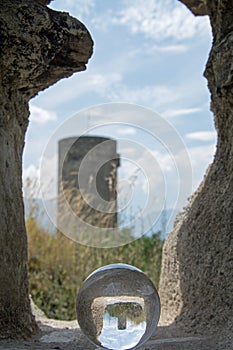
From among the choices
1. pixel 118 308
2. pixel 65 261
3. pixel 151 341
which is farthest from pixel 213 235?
pixel 65 261

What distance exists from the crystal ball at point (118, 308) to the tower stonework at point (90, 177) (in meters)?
3.54

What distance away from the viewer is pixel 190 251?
3199mm

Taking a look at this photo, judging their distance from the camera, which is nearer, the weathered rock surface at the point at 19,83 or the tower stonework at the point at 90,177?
the weathered rock surface at the point at 19,83

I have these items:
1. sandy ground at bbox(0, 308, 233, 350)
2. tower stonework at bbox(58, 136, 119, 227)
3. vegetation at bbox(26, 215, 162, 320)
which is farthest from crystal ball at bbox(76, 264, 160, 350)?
tower stonework at bbox(58, 136, 119, 227)

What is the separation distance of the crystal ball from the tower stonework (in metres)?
3.54

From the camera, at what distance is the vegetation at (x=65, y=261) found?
564 cm

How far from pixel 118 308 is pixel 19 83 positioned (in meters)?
1.37

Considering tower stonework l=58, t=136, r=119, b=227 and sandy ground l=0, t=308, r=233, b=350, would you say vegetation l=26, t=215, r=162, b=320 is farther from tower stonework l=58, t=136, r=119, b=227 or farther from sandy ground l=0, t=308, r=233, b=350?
sandy ground l=0, t=308, r=233, b=350

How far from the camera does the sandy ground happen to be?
2324 millimetres

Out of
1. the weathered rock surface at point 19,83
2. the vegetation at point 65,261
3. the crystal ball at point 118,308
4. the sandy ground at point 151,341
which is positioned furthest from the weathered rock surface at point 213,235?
the vegetation at point 65,261

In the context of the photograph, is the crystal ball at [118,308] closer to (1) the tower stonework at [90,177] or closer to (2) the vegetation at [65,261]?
(2) the vegetation at [65,261]

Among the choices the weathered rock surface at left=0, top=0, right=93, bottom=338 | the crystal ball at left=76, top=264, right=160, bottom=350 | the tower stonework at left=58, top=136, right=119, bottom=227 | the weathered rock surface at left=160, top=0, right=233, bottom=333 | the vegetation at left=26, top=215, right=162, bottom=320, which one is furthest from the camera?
the tower stonework at left=58, top=136, right=119, bottom=227

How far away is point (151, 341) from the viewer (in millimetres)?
2602

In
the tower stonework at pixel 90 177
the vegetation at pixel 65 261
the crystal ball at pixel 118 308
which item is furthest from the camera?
the tower stonework at pixel 90 177
